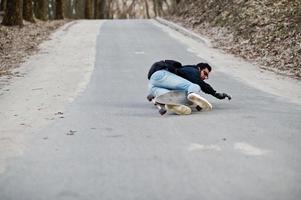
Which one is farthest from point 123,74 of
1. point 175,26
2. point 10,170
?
point 175,26

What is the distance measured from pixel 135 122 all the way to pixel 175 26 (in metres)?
21.2

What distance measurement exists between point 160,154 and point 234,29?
16.9 meters

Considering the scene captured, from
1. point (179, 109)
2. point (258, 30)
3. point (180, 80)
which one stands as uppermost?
point (180, 80)

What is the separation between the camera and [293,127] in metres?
7.57

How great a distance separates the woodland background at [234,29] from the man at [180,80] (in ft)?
19.1

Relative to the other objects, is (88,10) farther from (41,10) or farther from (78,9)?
(41,10)

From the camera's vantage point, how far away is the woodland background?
55.0 feet

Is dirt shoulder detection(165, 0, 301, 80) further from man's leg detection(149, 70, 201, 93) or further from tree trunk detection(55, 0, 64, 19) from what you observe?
tree trunk detection(55, 0, 64, 19)

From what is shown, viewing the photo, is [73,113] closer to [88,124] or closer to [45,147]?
[88,124]

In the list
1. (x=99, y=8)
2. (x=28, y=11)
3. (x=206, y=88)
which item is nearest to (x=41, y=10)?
(x=28, y=11)

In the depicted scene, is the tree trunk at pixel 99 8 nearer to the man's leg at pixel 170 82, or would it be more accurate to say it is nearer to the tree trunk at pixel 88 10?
the tree trunk at pixel 88 10

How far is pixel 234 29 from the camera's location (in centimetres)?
2238

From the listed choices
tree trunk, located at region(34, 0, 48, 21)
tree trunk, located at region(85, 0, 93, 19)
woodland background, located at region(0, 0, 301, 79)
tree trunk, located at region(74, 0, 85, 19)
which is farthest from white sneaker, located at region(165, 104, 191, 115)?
tree trunk, located at region(74, 0, 85, 19)

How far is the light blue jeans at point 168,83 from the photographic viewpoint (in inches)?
342
